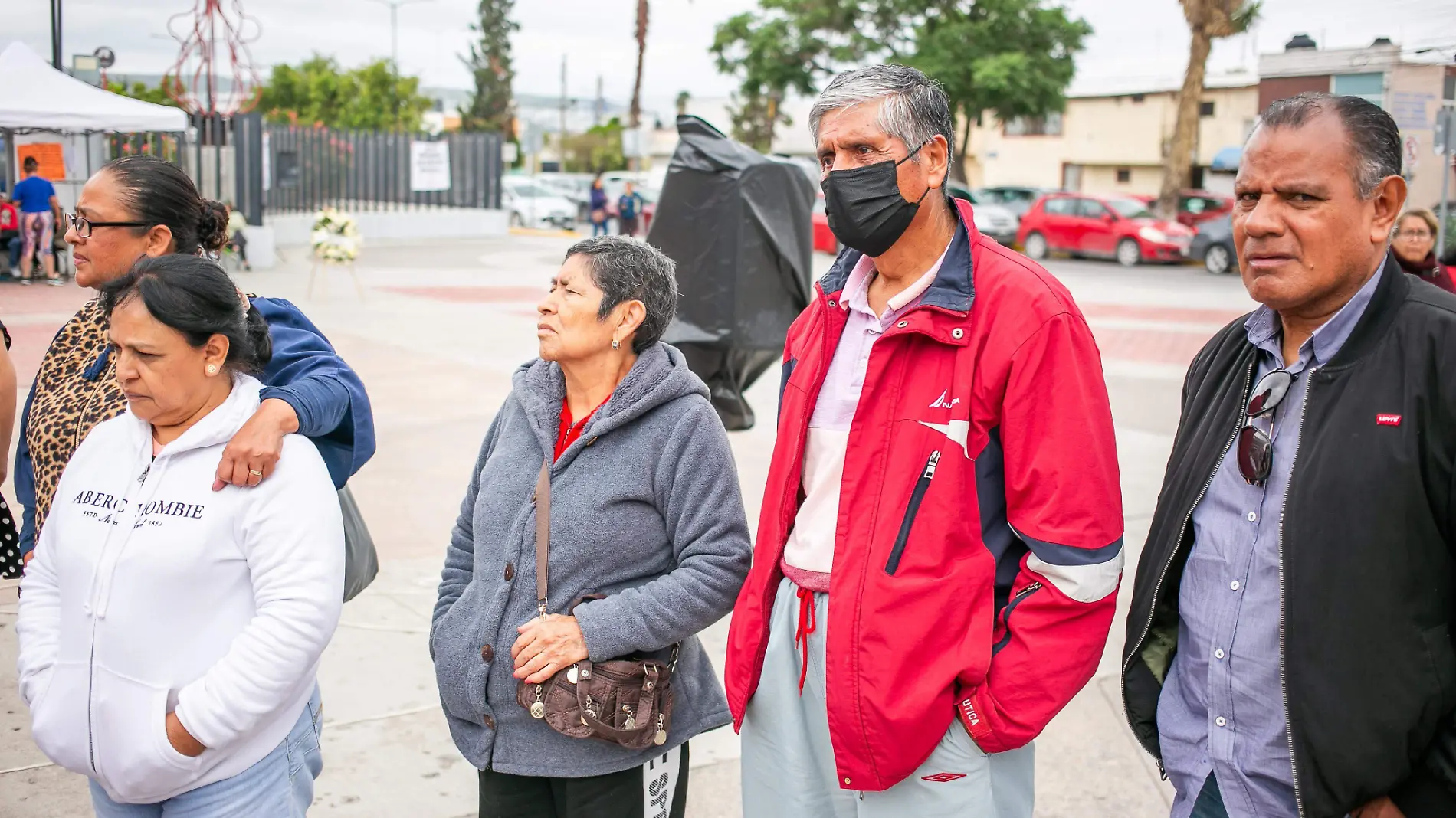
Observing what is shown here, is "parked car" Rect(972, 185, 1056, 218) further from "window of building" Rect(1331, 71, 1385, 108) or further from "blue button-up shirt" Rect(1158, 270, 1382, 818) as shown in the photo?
"blue button-up shirt" Rect(1158, 270, 1382, 818)

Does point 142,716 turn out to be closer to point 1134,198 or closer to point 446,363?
point 446,363

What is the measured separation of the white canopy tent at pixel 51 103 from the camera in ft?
40.5

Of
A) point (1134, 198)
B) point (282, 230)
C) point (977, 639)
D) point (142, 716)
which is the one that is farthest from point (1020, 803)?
point (1134, 198)

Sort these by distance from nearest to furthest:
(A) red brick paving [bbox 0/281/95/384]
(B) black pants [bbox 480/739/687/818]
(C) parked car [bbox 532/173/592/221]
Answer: (B) black pants [bbox 480/739/687/818] → (A) red brick paving [bbox 0/281/95/384] → (C) parked car [bbox 532/173/592/221]

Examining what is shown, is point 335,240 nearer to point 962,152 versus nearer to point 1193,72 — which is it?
point 1193,72

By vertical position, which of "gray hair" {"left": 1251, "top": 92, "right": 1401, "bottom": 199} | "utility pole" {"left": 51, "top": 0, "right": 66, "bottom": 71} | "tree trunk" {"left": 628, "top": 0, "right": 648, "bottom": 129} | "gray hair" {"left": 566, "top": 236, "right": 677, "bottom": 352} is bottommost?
"gray hair" {"left": 566, "top": 236, "right": 677, "bottom": 352}

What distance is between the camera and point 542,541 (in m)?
2.52

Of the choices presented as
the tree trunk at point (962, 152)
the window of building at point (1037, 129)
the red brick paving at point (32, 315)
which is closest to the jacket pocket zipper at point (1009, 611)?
the red brick paving at point (32, 315)

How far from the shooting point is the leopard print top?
9.19 ft

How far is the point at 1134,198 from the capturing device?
2758 centimetres

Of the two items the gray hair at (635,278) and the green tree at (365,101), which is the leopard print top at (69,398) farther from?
the green tree at (365,101)

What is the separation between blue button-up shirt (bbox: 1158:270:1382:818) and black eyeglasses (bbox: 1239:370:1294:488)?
1 centimetres

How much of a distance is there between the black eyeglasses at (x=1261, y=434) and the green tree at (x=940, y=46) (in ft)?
103

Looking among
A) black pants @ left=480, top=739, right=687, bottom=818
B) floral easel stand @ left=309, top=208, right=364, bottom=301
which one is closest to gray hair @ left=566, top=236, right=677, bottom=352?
black pants @ left=480, top=739, right=687, bottom=818
